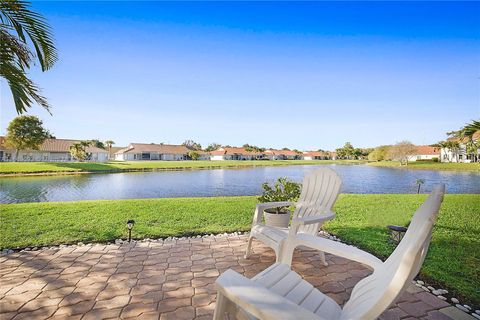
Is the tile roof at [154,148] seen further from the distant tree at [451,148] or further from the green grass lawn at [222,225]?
the distant tree at [451,148]

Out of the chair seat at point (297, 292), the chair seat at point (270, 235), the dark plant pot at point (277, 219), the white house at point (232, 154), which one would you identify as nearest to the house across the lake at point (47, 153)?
the white house at point (232, 154)

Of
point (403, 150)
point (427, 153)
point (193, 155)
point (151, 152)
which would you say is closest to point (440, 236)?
point (403, 150)

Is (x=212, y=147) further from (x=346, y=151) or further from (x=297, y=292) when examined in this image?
(x=297, y=292)

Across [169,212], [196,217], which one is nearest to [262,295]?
[196,217]

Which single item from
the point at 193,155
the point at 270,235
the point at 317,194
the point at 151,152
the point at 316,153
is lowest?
the point at 270,235

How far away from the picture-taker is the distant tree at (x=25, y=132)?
105 ft

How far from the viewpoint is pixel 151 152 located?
6612cm

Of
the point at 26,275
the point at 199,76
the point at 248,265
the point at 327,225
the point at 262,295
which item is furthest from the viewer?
the point at 199,76

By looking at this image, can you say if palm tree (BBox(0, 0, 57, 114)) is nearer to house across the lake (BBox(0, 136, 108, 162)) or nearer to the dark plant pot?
the dark plant pot

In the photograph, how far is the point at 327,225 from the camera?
5.16 meters

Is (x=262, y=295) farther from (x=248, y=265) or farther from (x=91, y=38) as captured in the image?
(x=91, y=38)

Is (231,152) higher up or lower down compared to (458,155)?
higher up

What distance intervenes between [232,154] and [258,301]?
78304mm

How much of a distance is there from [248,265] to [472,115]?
6.08 m
